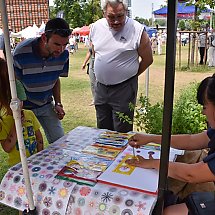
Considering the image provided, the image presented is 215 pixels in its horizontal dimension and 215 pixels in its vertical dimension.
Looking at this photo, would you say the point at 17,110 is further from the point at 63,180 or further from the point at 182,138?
the point at 182,138

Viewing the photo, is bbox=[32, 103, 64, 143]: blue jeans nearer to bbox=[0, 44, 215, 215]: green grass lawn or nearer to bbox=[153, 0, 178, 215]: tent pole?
bbox=[0, 44, 215, 215]: green grass lawn

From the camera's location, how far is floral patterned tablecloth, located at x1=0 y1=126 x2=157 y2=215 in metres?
1.08

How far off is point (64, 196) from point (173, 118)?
135cm

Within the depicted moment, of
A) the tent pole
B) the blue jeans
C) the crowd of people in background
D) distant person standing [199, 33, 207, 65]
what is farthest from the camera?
distant person standing [199, 33, 207, 65]

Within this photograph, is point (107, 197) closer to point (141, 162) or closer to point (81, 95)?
point (141, 162)

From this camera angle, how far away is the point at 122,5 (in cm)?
222

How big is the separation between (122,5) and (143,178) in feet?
4.83

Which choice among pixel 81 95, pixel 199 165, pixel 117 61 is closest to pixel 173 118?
pixel 117 61

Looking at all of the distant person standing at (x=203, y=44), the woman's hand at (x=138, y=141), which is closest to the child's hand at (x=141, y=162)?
the woman's hand at (x=138, y=141)

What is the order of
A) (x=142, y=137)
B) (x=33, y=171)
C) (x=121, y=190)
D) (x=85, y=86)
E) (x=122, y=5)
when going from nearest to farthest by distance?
(x=121, y=190) → (x=33, y=171) → (x=142, y=137) → (x=122, y=5) → (x=85, y=86)

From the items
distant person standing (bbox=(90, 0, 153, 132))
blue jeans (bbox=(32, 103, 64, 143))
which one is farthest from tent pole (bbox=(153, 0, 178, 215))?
distant person standing (bbox=(90, 0, 153, 132))

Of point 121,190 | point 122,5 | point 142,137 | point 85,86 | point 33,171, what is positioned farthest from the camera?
point 85,86

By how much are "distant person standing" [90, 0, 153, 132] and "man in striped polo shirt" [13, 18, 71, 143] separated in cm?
36

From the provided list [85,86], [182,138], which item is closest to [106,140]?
[182,138]
